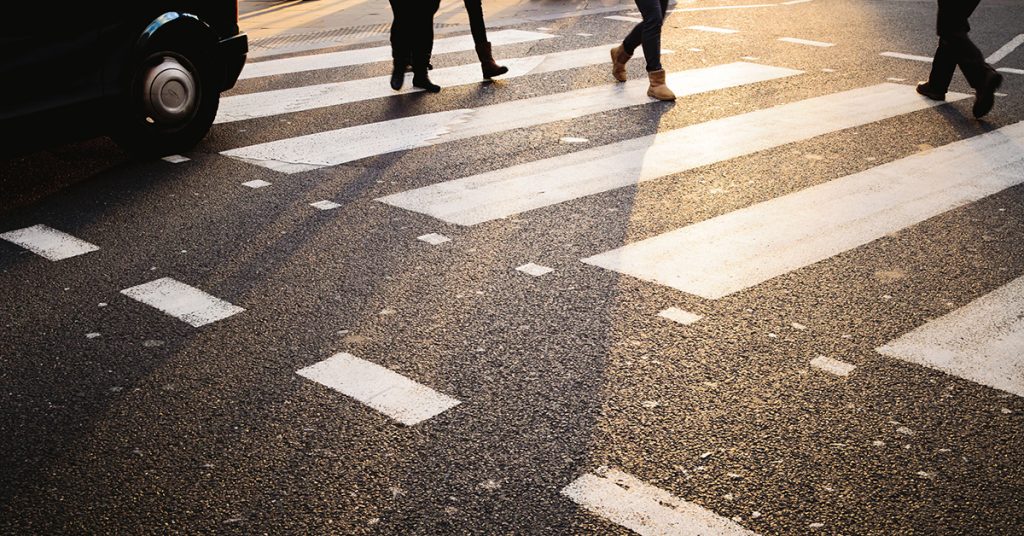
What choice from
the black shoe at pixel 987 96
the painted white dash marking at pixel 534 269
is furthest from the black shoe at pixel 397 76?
the black shoe at pixel 987 96

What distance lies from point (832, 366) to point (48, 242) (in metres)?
3.68

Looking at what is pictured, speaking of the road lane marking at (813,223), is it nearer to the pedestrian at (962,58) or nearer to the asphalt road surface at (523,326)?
the asphalt road surface at (523,326)

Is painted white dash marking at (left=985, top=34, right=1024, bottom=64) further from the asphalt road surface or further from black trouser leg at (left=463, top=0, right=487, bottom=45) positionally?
black trouser leg at (left=463, top=0, right=487, bottom=45)

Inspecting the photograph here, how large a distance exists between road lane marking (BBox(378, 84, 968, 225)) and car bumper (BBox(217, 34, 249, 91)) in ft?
6.39

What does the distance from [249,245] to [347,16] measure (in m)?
8.17

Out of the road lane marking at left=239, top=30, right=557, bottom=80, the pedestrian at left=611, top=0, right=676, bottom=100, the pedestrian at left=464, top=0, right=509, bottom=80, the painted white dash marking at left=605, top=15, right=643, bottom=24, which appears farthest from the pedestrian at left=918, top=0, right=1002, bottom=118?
the painted white dash marking at left=605, top=15, right=643, bottom=24

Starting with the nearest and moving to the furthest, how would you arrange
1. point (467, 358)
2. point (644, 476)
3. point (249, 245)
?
point (644, 476) → point (467, 358) → point (249, 245)

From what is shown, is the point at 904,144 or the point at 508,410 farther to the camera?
the point at 904,144

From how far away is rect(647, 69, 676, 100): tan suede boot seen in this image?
8.32 m

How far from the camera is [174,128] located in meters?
6.90

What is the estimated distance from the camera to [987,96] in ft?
25.2

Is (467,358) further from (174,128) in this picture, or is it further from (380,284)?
(174,128)

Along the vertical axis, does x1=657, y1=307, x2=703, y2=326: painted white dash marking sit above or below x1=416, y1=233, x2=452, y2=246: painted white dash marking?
below

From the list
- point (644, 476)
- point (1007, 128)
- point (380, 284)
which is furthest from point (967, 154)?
point (644, 476)
